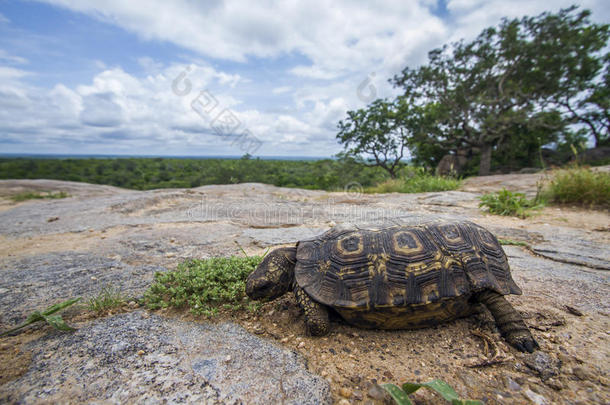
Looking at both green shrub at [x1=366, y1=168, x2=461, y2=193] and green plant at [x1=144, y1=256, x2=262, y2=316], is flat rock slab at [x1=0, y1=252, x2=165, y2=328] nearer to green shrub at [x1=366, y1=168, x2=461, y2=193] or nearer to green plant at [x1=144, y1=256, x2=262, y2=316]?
green plant at [x1=144, y1=256, x2=262, y2=316]

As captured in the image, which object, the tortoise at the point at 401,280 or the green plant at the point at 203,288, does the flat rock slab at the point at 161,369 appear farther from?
the tortoise at the point at 401,280

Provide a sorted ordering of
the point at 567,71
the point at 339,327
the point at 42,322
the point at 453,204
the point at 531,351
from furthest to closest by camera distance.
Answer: the point at 567,71 → the point at 453,204 → the point at 339,327 → the point at 42,322 → the point at 531,351

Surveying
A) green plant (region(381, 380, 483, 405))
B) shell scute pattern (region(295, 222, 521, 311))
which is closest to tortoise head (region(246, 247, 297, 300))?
shell scute pattern (region(295, 222, 521, 311))

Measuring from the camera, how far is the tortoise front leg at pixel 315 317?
1.82m

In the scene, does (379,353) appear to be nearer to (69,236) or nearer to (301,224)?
(301,224)

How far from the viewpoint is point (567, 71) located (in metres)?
15.8

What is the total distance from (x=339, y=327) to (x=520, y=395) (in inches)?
40.7

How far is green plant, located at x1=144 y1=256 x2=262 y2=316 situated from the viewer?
2105mm

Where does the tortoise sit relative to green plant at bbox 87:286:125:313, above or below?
above

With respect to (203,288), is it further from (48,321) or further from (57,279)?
(57,279)

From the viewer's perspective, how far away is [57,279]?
260 centimetres

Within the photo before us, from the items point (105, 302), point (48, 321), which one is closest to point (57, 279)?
point (105, 302)

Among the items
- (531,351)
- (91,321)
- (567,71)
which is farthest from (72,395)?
(567,71)

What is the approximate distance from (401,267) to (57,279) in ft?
10.2
